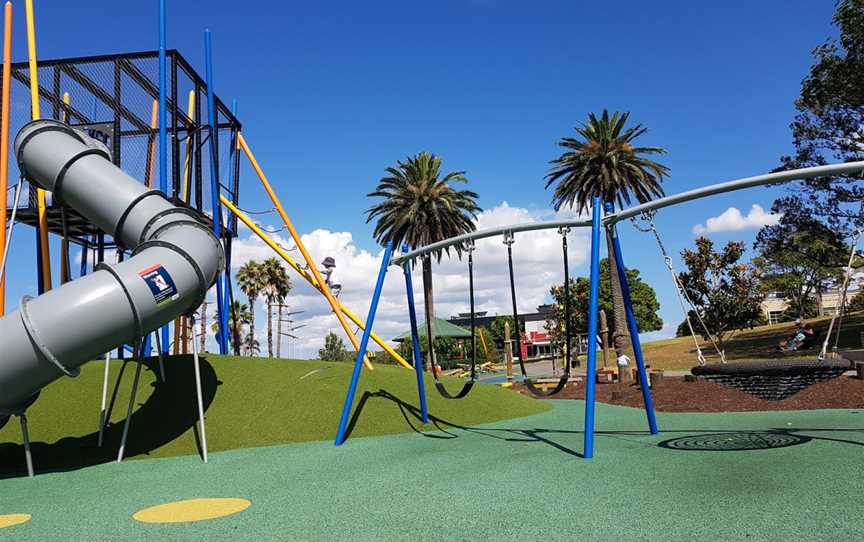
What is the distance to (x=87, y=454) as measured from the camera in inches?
387

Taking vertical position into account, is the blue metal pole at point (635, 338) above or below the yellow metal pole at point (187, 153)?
below

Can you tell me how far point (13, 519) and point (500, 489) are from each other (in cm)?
479

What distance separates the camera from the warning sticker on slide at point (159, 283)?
28.5 feet

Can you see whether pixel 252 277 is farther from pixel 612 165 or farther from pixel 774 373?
pixel 774 373

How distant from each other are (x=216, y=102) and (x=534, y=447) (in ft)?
43.4

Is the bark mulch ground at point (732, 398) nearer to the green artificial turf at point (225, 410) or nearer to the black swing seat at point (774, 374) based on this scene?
the black swing seat at point (774, 374)

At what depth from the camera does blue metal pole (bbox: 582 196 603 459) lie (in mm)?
7449

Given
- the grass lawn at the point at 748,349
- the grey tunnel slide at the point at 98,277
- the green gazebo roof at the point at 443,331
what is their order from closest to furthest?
the grey tunnel slide at the point at 98,277
the grass lawn at the point at 748,349
the green gazebo roof at the point at 443,331

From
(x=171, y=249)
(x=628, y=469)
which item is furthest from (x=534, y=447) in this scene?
(x=171, y=249)

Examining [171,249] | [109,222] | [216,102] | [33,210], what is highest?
[216,102]

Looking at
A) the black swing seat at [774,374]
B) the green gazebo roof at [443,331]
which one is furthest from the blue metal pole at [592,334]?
the green gazebo roof at [443,331]

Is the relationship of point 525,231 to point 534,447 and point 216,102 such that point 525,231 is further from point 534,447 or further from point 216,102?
point 216,102

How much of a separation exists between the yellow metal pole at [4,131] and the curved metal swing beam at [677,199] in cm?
812

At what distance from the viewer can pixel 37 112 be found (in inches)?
519
